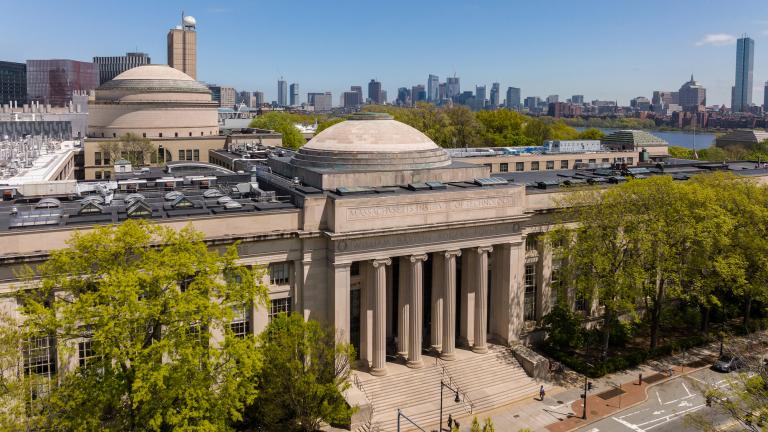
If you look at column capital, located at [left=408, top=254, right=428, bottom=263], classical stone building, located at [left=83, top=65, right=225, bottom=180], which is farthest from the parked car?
classical stone building, located at [left=83, top=65, right=225, bottom=180]

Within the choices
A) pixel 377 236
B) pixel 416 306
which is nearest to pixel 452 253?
pixel 416 306

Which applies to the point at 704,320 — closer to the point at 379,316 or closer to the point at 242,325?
the point at 379,316

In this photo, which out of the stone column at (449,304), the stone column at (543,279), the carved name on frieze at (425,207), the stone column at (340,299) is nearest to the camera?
the stone column at (340,299)

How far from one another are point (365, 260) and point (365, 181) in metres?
9.11

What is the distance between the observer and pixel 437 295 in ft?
182

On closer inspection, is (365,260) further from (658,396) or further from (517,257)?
(658,396)

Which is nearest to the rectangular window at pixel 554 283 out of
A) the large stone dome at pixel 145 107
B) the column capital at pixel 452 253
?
the column capital at pixel 452 253

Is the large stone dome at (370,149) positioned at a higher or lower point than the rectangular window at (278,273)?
higher

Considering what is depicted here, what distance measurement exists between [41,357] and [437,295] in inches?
1200

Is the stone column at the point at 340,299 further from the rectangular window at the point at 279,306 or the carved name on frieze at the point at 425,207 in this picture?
the carved name on frieze at the point at 425,207

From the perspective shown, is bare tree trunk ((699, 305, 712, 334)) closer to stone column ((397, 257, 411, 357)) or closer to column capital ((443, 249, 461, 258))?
column capital ((443, 249, 461, 258))

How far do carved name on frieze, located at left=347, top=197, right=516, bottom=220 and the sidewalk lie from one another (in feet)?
54.7

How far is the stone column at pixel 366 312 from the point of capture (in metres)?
52.3

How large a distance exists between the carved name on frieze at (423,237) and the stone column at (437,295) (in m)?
2.05
